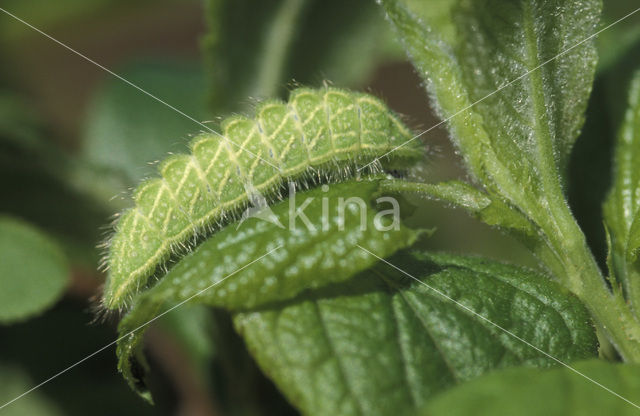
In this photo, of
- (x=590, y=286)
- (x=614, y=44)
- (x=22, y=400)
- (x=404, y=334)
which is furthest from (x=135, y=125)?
(x=590, y=286)

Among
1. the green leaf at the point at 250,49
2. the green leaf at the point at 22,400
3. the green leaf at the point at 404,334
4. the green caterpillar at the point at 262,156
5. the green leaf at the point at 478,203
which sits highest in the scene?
the green leaf at the point at 250,49

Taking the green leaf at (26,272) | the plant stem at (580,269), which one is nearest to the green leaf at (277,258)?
the plant stem at (580,269)

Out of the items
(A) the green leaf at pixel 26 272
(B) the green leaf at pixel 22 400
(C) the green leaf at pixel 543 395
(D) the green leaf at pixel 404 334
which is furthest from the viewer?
(B) the green leaf at pixel 22 400

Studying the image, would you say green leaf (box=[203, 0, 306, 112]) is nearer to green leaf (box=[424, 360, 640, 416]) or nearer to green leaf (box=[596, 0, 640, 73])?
green leaf (box=[596, 0, 640, 73])

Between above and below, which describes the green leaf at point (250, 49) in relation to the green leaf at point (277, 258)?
above

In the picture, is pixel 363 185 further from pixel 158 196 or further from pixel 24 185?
pixel 24 185

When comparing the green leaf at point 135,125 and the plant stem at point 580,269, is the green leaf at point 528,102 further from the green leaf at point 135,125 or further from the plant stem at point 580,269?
the green leaf at point 135,125
